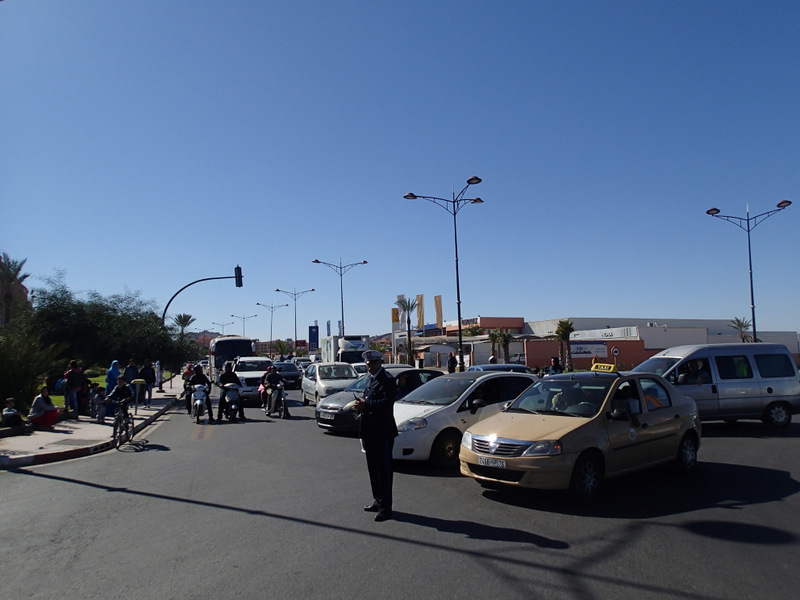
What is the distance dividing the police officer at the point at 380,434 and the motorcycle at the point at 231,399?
12.2 m

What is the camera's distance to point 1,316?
139 feet

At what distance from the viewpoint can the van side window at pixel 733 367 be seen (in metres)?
13.8

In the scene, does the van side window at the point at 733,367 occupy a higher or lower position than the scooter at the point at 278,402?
higher

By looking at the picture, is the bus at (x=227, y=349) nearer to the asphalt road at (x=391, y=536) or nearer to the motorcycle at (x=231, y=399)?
the motorcycle at (x=231, y=399)

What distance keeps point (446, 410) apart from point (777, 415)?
28.4ft

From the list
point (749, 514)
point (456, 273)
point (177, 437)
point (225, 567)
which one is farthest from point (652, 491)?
point (456, 273)

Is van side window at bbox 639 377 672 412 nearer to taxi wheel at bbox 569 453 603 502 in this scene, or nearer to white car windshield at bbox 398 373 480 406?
taxi wheel at bbox 569 453 603 502

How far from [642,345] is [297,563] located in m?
53.1

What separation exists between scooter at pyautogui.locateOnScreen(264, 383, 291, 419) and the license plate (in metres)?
12.7

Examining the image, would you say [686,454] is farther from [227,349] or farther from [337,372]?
[227,349]

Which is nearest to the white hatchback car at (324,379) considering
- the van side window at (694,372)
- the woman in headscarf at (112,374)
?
the woman in headscarf at (112,374)

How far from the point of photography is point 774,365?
1426 cm

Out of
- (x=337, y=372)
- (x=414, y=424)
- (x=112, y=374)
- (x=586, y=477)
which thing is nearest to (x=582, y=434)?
(x=586, y=477)

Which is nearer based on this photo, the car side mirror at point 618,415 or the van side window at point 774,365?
the car side mirror at point 618,415
